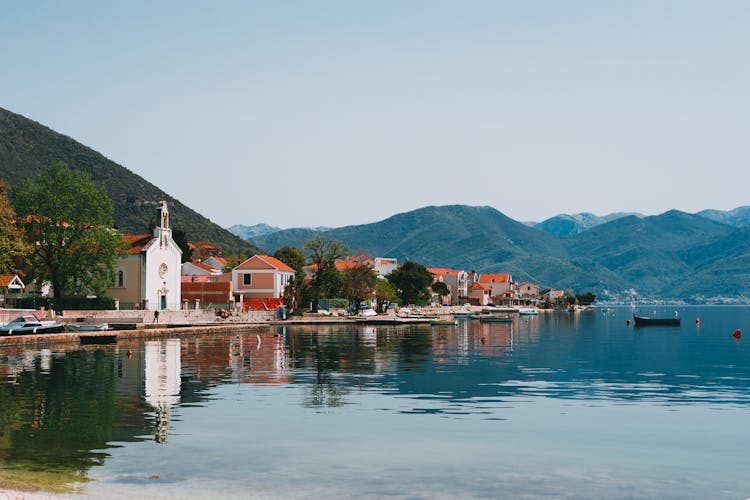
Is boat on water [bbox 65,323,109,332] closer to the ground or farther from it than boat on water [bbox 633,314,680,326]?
farther from it

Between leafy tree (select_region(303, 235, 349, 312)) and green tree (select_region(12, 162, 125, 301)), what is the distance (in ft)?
169

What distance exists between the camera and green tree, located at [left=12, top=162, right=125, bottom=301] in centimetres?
9369

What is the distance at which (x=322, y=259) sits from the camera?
149 meters

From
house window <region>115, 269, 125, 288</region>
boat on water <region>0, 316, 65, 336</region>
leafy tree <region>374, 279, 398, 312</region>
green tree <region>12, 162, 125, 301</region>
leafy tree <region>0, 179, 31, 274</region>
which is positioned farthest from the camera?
leafy tree <region>374, 279, 398, 312</region>

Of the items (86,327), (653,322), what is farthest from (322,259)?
(653,322)

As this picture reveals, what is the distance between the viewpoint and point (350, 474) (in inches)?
896

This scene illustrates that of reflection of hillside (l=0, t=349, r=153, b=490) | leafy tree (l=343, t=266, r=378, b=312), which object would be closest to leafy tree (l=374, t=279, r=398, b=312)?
leafy tree (l=343, t=266, r=378, b=312)

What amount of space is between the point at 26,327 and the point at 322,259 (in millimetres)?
78984

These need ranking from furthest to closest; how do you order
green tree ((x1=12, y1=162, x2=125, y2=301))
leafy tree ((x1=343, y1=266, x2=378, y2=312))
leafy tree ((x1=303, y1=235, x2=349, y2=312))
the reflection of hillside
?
leafy tree ((x1=343, y1=266, x2=378, y2=312)) < leafy tree ((x1=303, y1=235, x2=349, y2=312)) < green tree ((x1=12, y1=162, x2=125, y2=301)) < the reflection of hillside

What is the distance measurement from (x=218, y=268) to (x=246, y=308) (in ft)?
146

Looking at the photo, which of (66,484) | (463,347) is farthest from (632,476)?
(463,347)

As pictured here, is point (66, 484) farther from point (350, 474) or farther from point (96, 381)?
point (96, 381)

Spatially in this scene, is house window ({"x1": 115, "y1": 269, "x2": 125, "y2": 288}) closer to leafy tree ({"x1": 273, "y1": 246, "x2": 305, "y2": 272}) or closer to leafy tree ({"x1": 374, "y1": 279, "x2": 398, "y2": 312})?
leafy tree ({"x1": 273, "y1": 246, "x2": 305, "y2": 272})

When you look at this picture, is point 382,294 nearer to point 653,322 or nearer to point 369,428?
point 653,322
